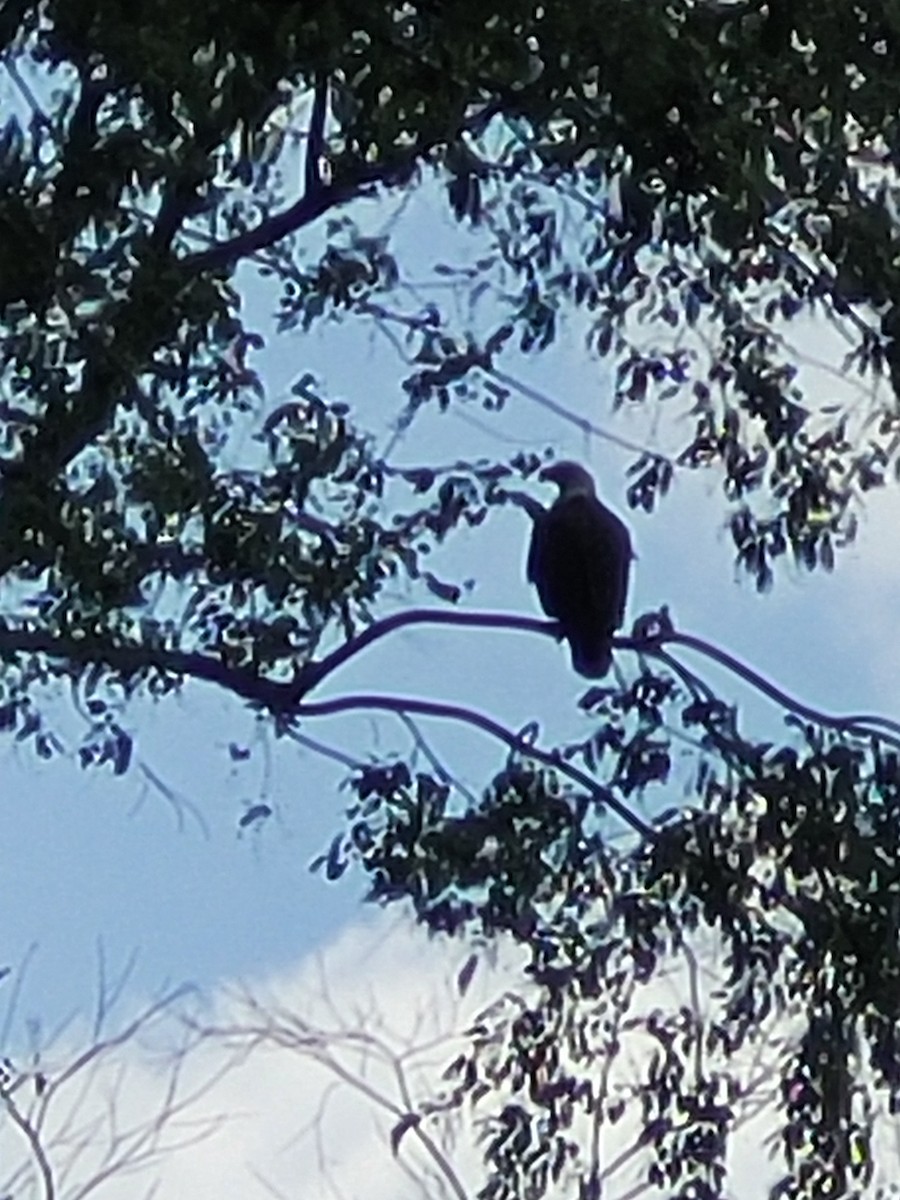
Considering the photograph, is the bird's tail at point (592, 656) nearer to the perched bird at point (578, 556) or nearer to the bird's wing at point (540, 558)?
the perched bird at point (578, 556)

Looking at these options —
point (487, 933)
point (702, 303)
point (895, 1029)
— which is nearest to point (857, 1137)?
point (895, 1029)

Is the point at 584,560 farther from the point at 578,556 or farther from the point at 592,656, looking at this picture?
the point at 592,656

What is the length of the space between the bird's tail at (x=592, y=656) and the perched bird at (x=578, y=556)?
0.41ft

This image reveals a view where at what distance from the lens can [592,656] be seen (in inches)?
210

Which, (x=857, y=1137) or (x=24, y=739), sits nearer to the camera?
(x=857, y=1137)

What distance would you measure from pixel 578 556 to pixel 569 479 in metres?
0.16

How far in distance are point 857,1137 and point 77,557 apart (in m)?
1.74

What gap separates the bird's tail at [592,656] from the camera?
5.30 metres

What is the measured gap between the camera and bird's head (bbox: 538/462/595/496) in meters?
5.74

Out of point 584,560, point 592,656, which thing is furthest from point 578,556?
point 592,656

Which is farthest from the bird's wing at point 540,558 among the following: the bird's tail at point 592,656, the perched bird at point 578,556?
the bird's tail at point 592,656

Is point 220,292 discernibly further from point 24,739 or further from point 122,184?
point 24,739

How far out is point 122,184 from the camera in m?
4.87

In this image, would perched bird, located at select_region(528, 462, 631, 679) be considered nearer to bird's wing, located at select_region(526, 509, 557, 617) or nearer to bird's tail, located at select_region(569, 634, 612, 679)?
bird's wing, located at select_region(526, 509, 557, 617)
